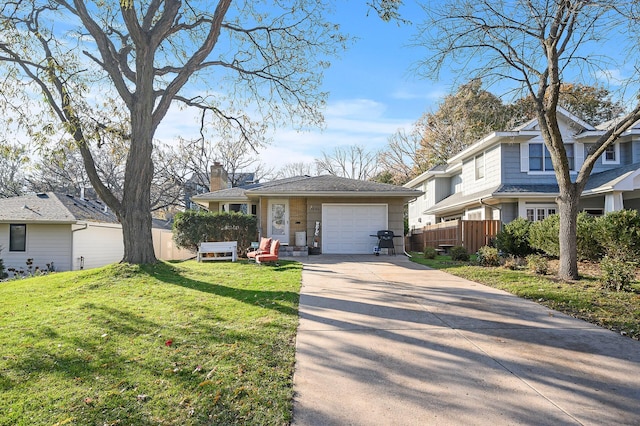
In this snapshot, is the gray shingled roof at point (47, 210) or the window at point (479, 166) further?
the window at point (479, 166)

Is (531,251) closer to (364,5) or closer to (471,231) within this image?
(471,231)

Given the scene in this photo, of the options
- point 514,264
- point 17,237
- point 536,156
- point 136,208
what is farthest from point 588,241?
point 17,237

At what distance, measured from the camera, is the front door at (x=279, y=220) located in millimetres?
16547

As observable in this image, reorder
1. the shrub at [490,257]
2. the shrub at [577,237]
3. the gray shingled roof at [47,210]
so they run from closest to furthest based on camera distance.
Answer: the shrub at [577,237] < the shrub at [490,257] < the gray shingled roof at [47,210]

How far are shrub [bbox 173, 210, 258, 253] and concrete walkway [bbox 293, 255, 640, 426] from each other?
9507 mm

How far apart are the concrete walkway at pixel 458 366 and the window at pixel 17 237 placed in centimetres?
1815

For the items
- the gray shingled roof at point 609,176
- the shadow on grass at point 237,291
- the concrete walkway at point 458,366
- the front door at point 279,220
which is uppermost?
the gray shingled roof at point 609,176

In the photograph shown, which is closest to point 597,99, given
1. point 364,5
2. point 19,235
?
point 364,5

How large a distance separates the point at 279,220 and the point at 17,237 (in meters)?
12.9

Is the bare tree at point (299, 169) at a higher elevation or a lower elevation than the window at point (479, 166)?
higher

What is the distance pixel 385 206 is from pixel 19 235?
57.5ft

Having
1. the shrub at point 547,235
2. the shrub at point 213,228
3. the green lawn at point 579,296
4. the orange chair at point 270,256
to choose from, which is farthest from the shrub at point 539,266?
the shrub at point 213,228

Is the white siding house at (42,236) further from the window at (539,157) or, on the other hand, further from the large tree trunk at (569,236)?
A: the window at (539,157)

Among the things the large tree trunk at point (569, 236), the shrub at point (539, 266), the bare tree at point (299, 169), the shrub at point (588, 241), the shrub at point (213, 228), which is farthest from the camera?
the bare tree at point (299, 169)
